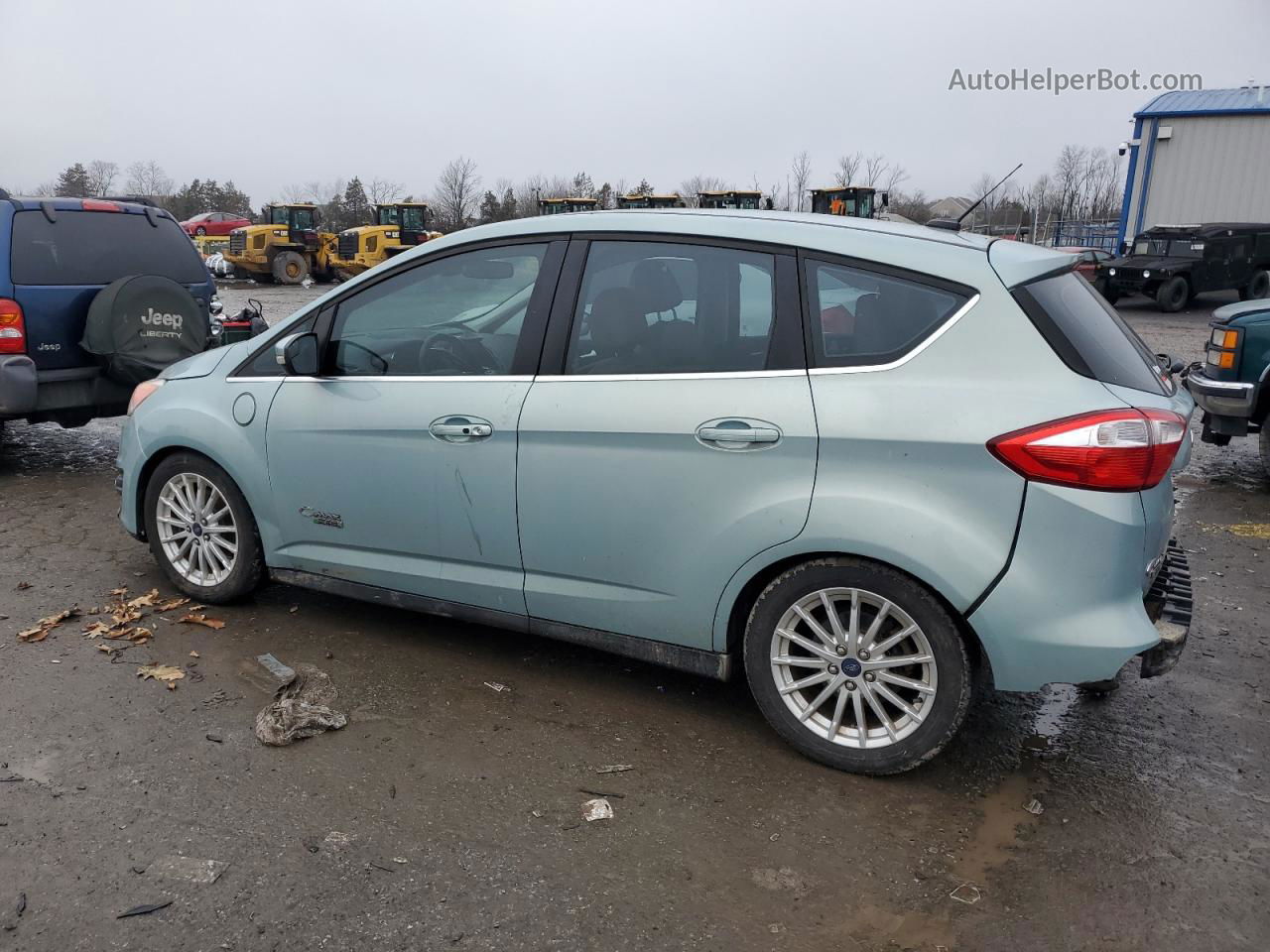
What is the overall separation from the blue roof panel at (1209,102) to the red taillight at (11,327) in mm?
28097

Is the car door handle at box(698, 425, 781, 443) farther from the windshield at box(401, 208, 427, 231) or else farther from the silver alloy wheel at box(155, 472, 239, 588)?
the windshield at box(401, 208, 427, 231)

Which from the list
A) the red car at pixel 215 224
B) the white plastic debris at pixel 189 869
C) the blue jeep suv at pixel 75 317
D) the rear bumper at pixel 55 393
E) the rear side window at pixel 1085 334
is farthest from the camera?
the red car at pixel 215 224

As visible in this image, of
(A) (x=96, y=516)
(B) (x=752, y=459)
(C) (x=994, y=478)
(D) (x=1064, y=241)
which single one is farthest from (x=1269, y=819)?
(D) (x=1064, y=241)

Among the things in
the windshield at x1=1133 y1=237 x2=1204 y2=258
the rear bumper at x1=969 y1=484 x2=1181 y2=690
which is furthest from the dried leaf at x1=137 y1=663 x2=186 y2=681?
A: the windshield at x1=1133 y1=237 x2=1204 y2=258

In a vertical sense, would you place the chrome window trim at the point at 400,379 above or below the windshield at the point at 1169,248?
below

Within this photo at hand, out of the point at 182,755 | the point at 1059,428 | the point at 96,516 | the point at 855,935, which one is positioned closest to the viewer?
the point at 855,935

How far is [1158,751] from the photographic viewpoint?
3.54 m

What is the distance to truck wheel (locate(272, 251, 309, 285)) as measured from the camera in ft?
97.0

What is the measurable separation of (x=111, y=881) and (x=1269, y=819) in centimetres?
339

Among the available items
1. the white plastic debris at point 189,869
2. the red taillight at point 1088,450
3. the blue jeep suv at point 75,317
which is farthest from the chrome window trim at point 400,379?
the blue jeep suv at point 75,317

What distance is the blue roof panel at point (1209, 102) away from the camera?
85.3ft

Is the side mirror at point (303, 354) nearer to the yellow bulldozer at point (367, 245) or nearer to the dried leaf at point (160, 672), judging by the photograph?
the dried leaf at point (160, 672)

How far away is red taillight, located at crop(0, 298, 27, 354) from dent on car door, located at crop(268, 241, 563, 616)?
3465 mm

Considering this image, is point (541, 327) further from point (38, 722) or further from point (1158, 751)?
point (1158, 751)
